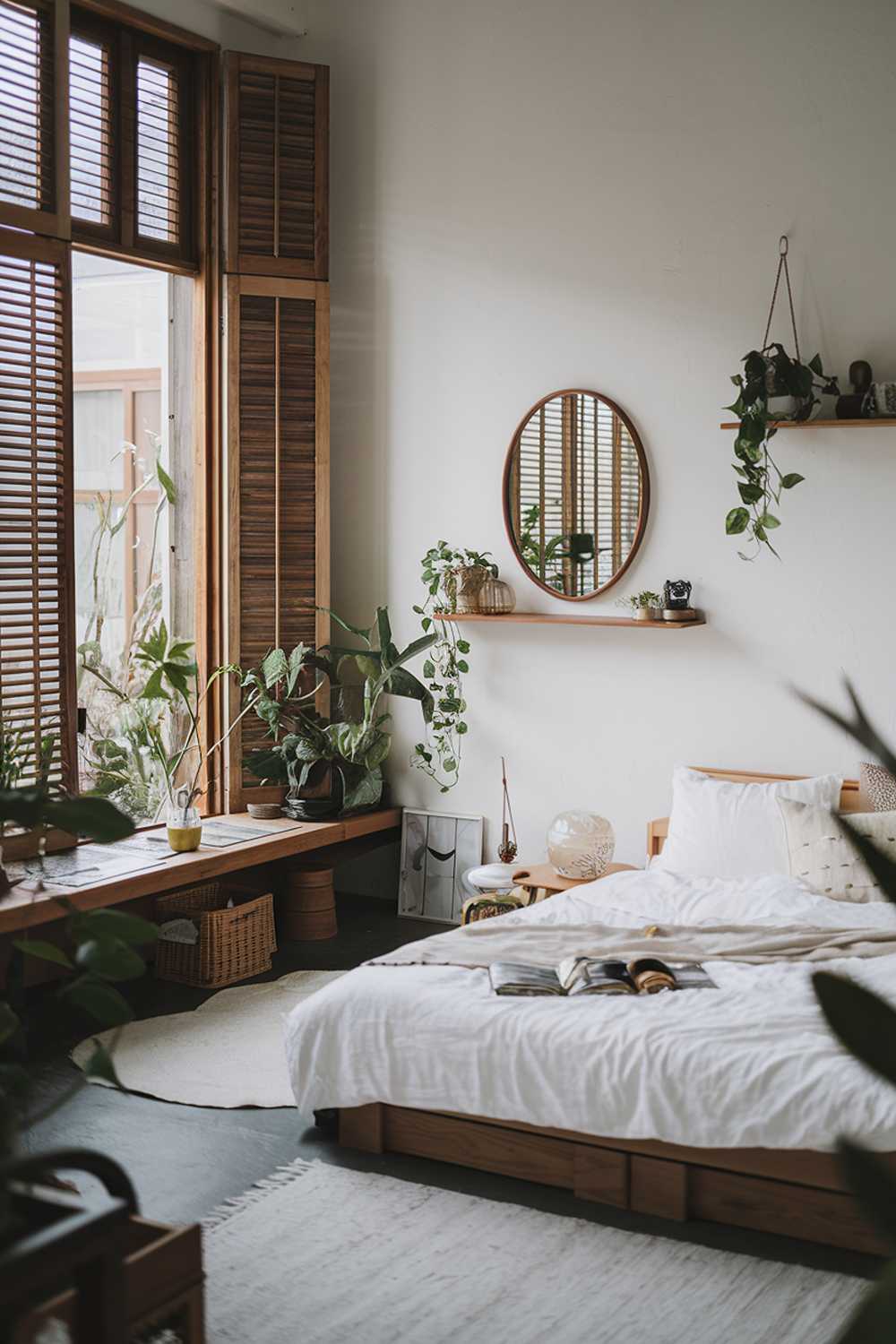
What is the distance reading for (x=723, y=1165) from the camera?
304 cm

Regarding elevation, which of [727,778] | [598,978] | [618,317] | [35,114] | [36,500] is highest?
[35,114]

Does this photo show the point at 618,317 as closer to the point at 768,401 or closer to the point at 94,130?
the point at 768,401

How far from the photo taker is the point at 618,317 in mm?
5293

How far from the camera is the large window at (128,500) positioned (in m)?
5.73

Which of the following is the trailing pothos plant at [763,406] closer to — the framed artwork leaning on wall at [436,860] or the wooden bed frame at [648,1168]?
the framed artwork leaning on wall at [436,860]

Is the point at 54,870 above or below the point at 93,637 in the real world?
below

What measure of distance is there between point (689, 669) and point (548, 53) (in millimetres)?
2504

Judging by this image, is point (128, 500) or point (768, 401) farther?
point (128, 500)

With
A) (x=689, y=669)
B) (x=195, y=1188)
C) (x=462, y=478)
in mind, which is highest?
(x=462, y=478)

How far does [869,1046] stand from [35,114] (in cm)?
478

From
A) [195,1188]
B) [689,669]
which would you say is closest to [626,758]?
[689,669]

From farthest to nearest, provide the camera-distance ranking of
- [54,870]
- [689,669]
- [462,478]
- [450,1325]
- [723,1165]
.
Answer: [462,478] → [689,669] → [54,870] → [723,1165] → [450,1325]

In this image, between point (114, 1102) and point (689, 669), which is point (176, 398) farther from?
point (114, 1102)

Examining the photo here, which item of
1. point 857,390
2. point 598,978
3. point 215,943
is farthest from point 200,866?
point 857,390
